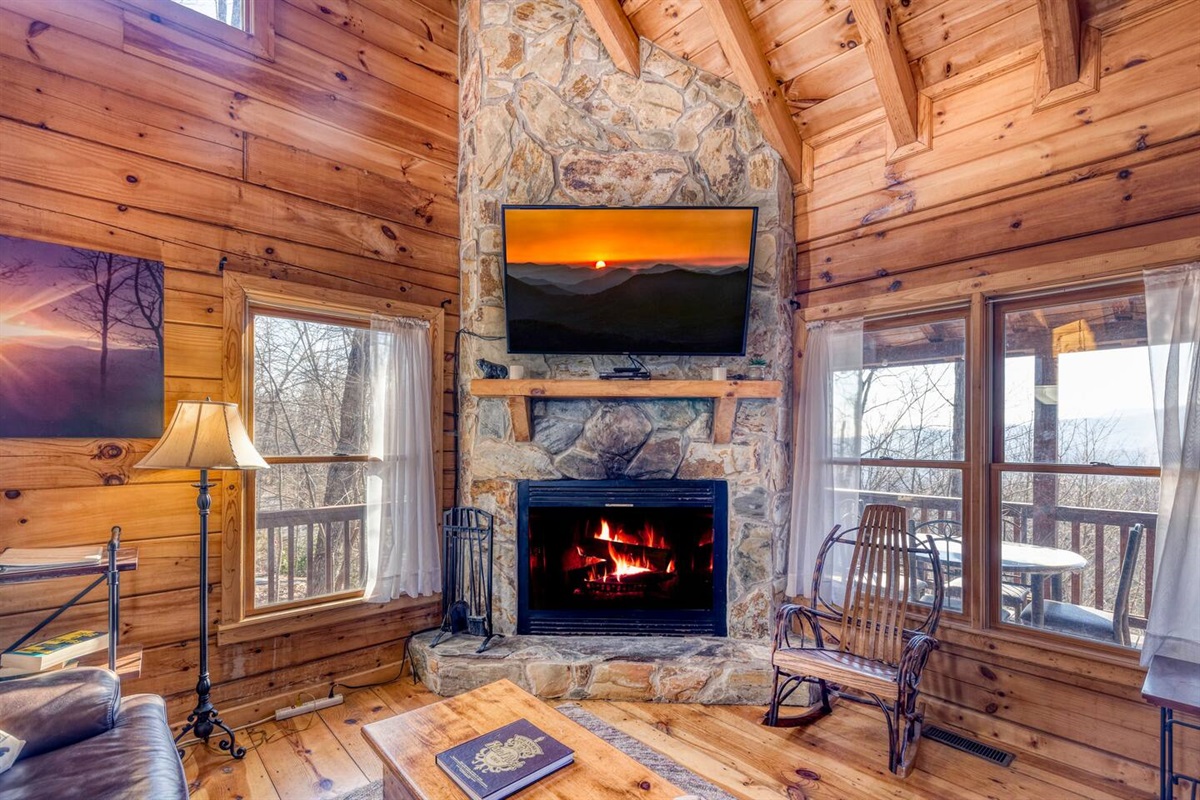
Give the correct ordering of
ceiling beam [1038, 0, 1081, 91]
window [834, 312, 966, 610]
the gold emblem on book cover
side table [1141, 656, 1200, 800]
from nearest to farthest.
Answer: the gold emblem on book cover → side table [1141, 656, 1200, 800] → ceiling beam [1038, 0, 1081, 91] → window [834, 312, 966, 610]

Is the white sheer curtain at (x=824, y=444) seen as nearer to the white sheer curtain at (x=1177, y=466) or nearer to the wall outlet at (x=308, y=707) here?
the white sheer curtain at (x=1177, y=466)

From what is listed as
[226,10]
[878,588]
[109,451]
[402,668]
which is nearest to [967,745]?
[878,588]

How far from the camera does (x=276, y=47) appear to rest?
289 centimetres

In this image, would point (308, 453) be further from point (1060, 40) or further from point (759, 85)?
point (1060, 40)

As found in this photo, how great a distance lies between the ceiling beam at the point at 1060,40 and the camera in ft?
7.63

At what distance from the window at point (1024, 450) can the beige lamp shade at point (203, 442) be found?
112 inches

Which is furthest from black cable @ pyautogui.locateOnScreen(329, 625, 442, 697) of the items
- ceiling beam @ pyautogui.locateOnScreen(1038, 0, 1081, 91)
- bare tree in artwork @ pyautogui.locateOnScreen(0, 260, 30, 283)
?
ceiling beam @ pyautogui.locateOnScreen(1038, 0, 1081, 91)

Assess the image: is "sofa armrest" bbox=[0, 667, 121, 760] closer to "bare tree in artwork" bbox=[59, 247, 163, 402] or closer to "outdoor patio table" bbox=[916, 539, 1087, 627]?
"bare tree in artwork" bbox=[59, 247, 163, 402]

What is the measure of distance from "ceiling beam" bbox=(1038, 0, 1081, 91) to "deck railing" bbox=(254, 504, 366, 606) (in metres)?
3.84

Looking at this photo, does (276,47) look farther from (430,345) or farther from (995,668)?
(995,668)

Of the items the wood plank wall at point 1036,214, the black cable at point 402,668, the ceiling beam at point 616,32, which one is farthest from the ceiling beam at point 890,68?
the black cable at point 402,668

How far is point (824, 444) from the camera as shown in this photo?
125 inches

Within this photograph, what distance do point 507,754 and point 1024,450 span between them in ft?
8.34

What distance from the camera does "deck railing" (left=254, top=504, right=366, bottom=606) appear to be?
9.56 feet
